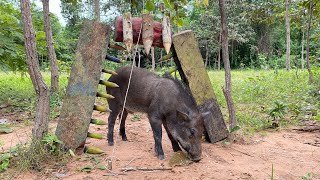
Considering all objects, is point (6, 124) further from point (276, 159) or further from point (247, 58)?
point (247, 58)

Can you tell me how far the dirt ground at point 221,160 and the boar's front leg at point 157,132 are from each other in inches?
4.0

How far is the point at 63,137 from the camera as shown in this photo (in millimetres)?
4238

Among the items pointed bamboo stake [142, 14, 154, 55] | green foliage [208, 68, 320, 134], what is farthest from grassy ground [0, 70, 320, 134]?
pointed bamboo stake [142, 14, 154, 55]

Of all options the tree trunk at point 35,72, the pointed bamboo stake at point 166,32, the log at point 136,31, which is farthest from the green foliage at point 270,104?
the tree trunk at point 35,72

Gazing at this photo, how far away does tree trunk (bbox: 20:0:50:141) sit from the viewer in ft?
13.0

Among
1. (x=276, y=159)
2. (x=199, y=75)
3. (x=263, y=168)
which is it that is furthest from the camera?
(x=199, y=75)

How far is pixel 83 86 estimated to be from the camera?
4.42 m

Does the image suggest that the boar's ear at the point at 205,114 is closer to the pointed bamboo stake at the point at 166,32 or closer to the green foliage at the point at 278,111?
the pointed bamboo stake at the point at 166,32

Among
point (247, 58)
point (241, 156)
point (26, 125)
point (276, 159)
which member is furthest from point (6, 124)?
point (247, 58)

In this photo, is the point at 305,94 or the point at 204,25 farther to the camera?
the point at 204,25

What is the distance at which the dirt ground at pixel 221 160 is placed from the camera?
3824 millimetres

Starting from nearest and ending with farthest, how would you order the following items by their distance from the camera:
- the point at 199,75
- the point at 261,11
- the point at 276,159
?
the point at 276,159
the point at 199,75
the point at 261,11

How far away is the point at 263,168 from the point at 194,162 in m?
0.83

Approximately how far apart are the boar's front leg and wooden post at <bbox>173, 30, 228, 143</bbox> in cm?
76
